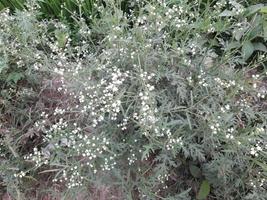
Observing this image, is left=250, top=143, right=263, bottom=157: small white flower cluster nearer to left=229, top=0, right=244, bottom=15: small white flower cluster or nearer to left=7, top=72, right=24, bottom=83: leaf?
left=229, top=0, right=244, bottom=15: small white flower cluster

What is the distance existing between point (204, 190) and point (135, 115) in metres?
0.66

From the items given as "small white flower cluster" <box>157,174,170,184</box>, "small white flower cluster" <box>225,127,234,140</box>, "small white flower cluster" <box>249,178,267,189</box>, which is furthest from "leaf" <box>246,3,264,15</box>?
"small white flower cluster" <box>157,174,170,184</box>

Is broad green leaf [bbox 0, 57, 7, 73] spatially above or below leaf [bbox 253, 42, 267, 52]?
above

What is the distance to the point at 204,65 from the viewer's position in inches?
88.2

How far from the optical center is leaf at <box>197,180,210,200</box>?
2225 mm

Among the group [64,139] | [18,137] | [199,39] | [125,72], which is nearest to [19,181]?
[18,137]

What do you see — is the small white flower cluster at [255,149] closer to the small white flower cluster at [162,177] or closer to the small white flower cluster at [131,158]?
the small white flower cluster at [162,177]

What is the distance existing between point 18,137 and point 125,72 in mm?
760

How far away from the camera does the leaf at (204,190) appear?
2225 millimetres

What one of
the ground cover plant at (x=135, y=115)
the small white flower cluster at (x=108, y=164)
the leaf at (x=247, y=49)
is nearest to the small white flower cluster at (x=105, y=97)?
the ground cover plant at (x=135, y=115)

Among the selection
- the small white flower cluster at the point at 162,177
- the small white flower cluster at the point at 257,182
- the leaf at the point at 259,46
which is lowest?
the small white flower cluster at the point at 257,182

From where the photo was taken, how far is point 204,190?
2.23m

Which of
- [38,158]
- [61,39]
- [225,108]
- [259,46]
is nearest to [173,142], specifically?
[225,108]

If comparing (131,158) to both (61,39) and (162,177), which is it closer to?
(162,177)
